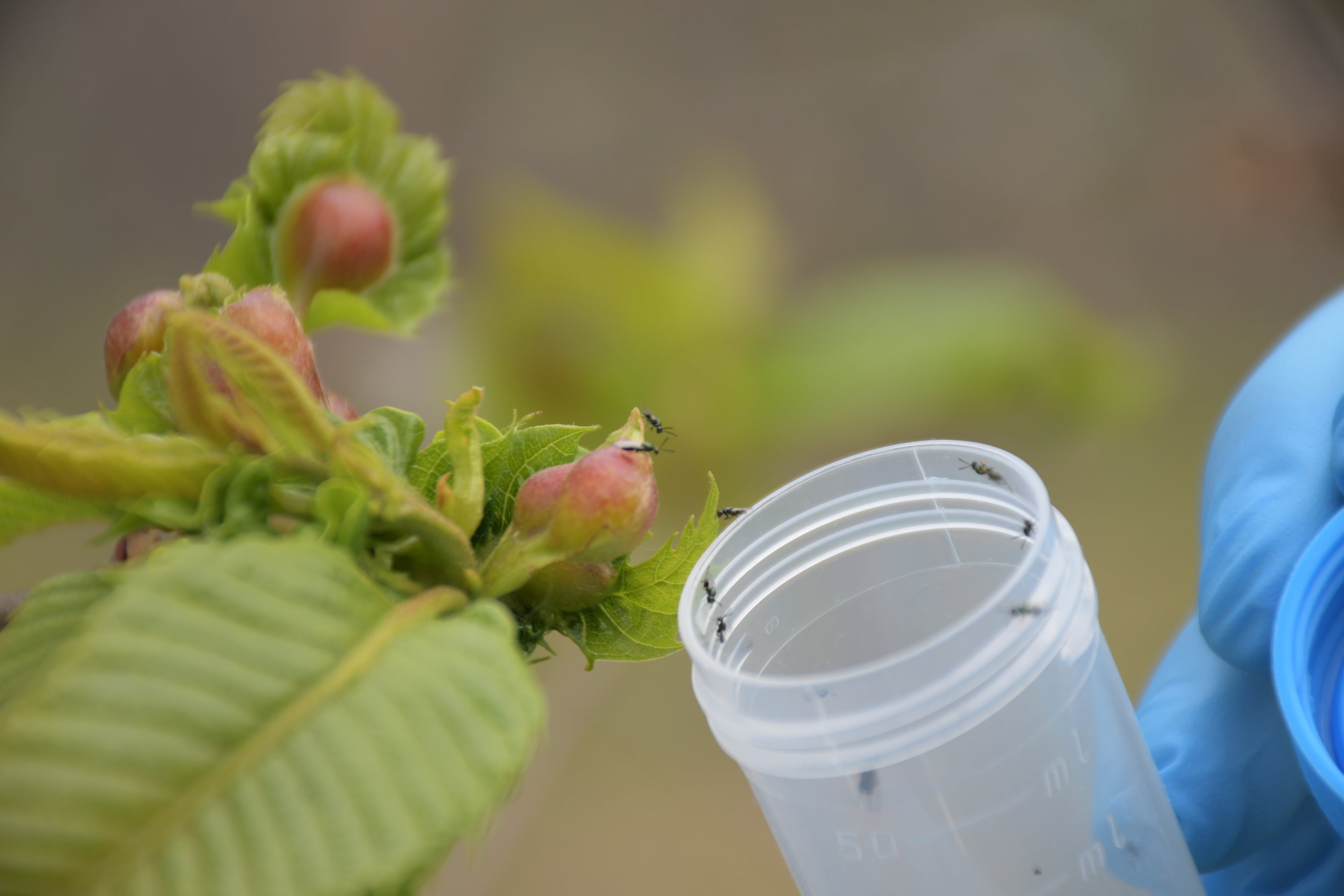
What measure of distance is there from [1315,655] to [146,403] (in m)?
0.36

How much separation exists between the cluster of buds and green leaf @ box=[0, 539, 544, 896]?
65 mm

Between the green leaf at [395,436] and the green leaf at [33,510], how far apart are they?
0.20 feet

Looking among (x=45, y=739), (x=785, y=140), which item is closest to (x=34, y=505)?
(x=45, y=739)

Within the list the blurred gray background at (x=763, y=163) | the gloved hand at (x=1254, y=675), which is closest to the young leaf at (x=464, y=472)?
the gloved hand at (x=1254, y=675)

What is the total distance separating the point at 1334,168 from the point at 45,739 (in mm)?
2690

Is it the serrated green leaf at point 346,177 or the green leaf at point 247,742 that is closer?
the green leaf at point 247,742

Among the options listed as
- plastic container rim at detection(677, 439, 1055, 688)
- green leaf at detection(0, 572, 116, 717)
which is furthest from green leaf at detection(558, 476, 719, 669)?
green leaf at detection(0, 572, 116, 717)

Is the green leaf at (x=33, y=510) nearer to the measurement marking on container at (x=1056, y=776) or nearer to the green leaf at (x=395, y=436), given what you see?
the green leaf at (x=395, y=436)

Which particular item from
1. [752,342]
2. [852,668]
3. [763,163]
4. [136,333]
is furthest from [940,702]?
[763,163]

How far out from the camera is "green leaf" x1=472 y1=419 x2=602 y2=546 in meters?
0.23

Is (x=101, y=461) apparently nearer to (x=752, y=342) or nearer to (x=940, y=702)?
(x=940, y=702)

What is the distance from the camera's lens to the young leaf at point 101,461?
0.17 m

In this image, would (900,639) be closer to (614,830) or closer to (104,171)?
(614,830)

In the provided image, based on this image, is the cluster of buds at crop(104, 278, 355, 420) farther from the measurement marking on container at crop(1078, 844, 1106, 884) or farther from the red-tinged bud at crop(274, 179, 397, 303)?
the measurement marking on container at crop(1078, 844, 1106, 884)
